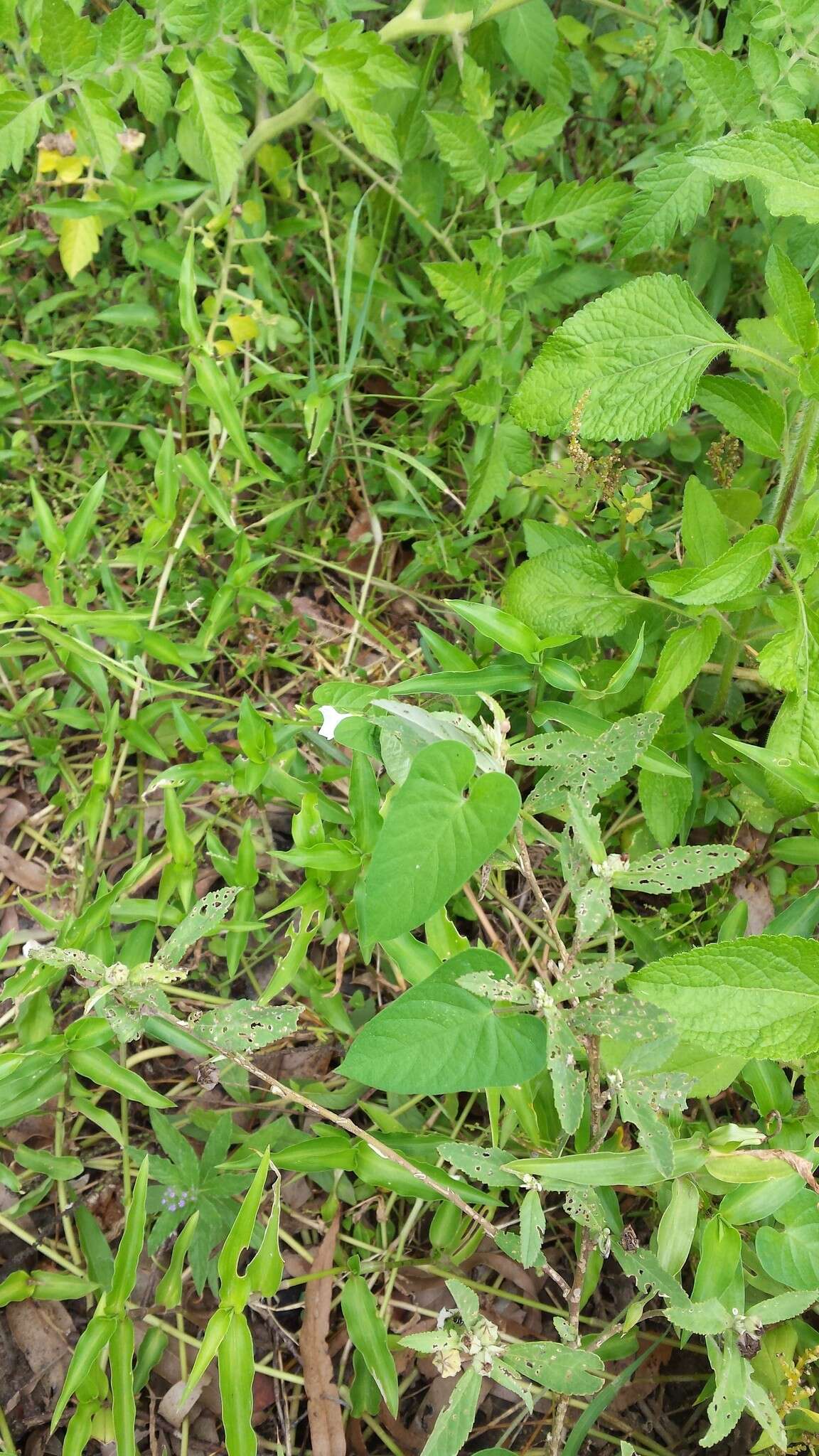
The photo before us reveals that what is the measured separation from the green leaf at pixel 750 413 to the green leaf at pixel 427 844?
28.7 inches

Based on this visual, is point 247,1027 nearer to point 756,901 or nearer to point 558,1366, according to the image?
point 558,1366

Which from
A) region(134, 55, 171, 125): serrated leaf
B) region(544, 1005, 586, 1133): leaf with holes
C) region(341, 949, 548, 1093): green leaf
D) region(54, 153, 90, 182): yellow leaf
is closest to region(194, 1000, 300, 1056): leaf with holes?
region(341, 949, 548, 1093): green leaf

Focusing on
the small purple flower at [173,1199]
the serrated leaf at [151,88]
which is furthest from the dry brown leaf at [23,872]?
the serrated leaf at [151,88]

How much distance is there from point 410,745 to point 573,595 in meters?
0.46

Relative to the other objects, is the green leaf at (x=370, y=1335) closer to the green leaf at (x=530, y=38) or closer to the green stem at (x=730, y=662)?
the green stem at (x=730, y=662)

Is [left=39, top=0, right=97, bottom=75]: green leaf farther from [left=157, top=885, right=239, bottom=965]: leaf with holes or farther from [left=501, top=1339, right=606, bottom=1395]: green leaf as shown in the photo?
[left=501, top=1339, right=606, bottom=1395]: green leaf

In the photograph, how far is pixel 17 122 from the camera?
162cm

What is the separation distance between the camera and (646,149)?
6.88 ft

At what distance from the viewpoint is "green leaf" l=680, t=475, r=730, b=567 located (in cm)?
148

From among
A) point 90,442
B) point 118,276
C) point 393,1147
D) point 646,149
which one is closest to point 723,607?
point 393,1147

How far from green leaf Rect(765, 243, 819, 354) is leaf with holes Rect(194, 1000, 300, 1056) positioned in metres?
1.07

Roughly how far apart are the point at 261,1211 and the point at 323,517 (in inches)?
52.9

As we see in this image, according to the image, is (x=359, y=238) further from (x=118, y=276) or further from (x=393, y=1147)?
(x=393, y=1147)

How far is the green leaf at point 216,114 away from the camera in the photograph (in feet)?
5.39
